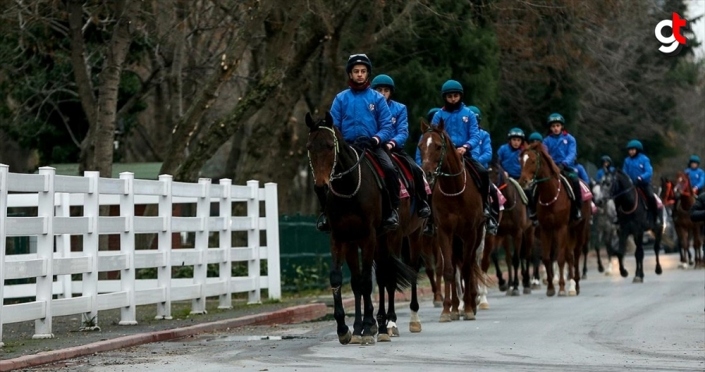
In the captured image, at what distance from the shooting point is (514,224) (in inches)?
1015

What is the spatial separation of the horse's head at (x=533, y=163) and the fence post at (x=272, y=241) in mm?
4044

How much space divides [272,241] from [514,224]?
4336 millimetres

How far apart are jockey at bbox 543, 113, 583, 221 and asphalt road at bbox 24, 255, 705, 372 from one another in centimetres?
478

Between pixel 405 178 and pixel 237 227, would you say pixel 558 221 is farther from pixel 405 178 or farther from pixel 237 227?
pixel 405 178

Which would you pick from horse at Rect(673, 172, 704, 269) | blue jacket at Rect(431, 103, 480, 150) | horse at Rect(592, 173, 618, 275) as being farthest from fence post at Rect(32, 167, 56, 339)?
horse at Rect(673, 172, 704, 269)

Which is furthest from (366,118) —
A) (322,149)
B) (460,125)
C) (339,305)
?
(460,125)

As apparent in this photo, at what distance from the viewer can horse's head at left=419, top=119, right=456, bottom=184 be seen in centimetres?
1880

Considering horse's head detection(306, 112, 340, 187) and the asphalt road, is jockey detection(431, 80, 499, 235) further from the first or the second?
horse's head detection(306, 112, 340, 187)

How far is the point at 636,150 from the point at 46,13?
41.3 feet

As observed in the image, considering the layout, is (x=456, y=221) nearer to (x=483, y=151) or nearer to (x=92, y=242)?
(x=483, y=151)

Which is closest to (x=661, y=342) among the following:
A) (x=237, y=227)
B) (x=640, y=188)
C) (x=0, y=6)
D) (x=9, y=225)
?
(x=9, y=225)

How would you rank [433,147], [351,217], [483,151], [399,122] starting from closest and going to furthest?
[351,217]
[399,122]
[433,147]
[483,151]

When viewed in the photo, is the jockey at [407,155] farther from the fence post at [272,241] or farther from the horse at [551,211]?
the horse at [551,211]

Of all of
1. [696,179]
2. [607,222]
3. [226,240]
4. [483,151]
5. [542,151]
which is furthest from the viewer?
[696,179]
